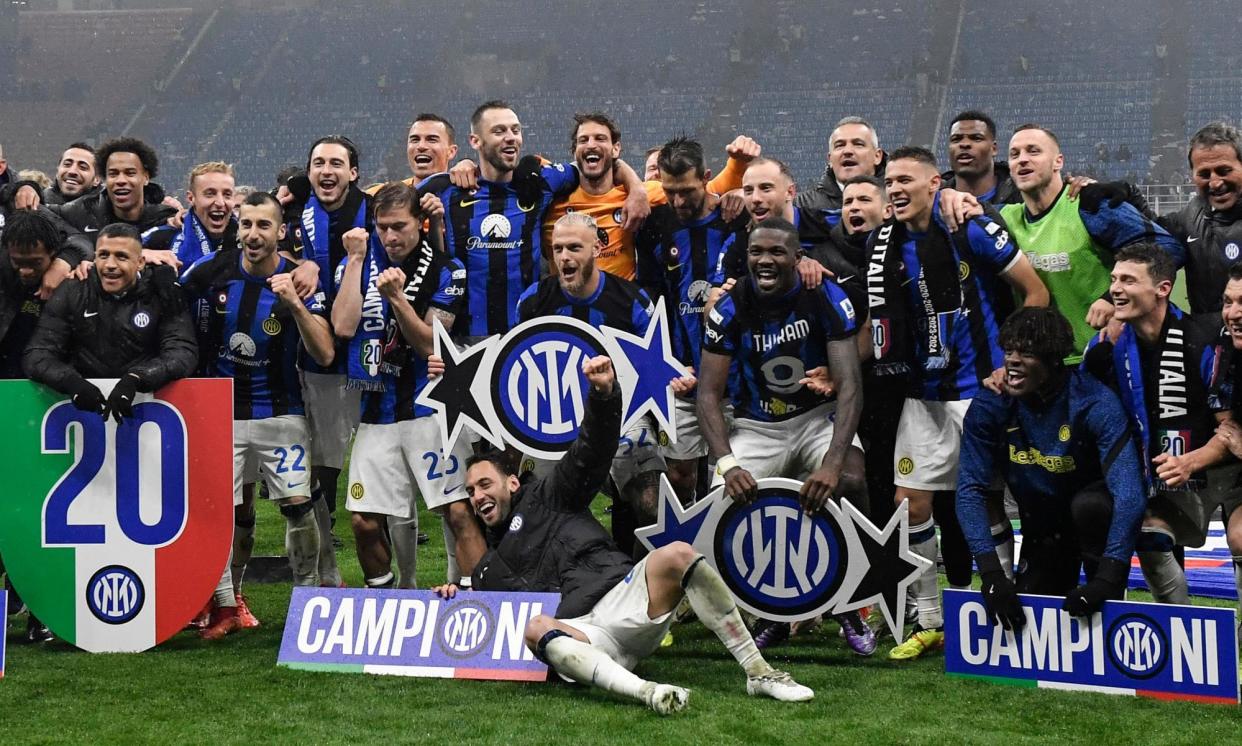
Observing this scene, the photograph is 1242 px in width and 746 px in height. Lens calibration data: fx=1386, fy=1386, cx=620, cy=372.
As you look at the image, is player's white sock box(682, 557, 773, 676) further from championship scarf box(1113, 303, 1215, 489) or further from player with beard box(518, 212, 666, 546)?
championship scarf box(1113, 303, 1215, 489)

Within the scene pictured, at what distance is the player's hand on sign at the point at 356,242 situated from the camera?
5148mm

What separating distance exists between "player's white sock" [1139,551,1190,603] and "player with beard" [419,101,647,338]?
230 centimetres

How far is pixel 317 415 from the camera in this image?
5.65 meters

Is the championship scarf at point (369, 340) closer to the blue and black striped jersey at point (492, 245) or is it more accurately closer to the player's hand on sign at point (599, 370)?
the blue and black striped jersey at point (492, 245)


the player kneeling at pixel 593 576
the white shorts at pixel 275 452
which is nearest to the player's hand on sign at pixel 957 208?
the player kneeling at pixel 593 576

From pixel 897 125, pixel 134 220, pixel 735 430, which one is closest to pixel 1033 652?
pixel 735 430

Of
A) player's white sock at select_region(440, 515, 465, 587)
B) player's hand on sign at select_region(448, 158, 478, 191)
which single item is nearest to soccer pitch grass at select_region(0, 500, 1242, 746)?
player's white sock at select_region(440, 515, 465, 587)

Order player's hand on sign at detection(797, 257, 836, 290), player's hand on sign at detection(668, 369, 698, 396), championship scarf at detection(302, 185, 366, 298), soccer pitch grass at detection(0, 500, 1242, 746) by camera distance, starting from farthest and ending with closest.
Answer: championship scarf at detection(302, 185, 366, 298) → player's hand on sign at detection(668, 369, 698, 396) → player's hand on sign at detection(797, 257, 836, 290) → soccer pitch grass at detection(0, 500, 1242, 746)

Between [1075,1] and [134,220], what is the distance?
25403mm

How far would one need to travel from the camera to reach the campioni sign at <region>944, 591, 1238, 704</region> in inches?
155

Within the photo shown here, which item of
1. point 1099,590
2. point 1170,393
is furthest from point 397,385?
point 1170,393

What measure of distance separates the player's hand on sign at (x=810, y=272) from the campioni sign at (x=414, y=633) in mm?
1390

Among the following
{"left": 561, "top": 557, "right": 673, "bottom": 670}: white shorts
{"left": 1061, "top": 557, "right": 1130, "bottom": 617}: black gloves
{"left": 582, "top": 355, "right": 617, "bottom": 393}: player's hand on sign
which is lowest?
{"left": 561, "top": 557, "right": 673, "bottom": 670}: white shorts

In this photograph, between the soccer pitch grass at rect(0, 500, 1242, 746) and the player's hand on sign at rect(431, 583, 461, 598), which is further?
the player's hand on sign at rect(431, 583, 461, 598)
